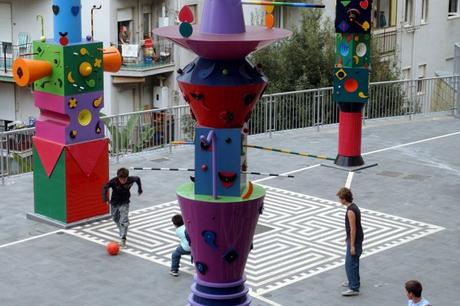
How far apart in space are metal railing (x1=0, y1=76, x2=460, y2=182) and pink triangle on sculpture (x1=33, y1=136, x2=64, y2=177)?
3.17 m

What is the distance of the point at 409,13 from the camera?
4681 cm

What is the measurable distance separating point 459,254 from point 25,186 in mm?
9167

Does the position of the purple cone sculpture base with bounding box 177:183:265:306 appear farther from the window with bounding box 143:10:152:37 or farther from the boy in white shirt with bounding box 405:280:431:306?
the window with bounding box 143:10:152:37

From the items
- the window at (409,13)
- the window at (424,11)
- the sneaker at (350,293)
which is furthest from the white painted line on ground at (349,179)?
the window at (424,11)

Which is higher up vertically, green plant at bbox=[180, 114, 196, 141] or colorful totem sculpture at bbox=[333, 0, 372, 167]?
colorful totem sculpture at bbox=[333, 0, 372, 167]

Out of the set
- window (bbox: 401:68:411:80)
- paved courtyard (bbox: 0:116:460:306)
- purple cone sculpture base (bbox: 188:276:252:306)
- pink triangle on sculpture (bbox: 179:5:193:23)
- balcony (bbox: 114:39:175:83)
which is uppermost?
pink triangle on sculpture (bbox: 179:5:193:23)

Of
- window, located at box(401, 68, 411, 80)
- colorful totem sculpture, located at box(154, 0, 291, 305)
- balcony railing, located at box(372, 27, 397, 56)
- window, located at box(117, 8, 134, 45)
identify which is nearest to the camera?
colorful totem sculpture, located at box(154, 0, 291, 305)

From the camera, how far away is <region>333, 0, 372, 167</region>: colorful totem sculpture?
2253cm

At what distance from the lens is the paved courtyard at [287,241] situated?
1588 centimetres

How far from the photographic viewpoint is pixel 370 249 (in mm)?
17859

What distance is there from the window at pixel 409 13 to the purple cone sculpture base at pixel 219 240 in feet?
120

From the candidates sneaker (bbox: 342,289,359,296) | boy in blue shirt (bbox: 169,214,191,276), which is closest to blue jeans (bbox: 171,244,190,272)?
boy in blue shirt (bbox: 169,214,191,276)

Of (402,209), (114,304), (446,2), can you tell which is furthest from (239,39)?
(446,2)

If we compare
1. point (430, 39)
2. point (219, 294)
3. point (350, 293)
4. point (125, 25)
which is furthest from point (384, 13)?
point (219, 294)
